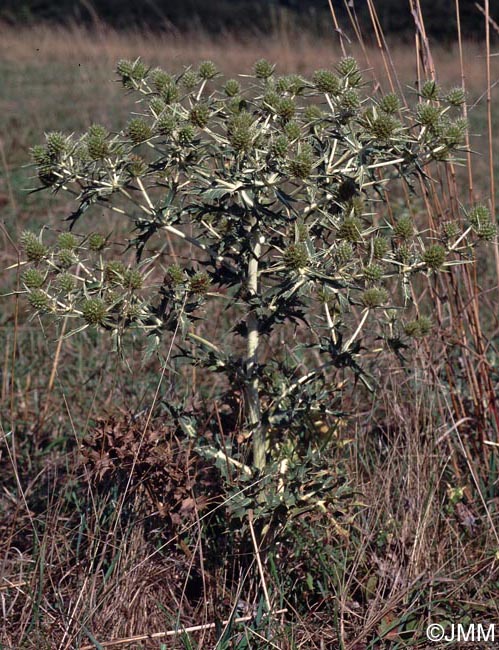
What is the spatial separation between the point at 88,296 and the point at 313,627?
107cm

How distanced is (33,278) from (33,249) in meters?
0.08

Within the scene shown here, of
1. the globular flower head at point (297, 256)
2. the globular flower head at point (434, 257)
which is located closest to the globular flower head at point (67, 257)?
the globular flower head at point (297, 256)

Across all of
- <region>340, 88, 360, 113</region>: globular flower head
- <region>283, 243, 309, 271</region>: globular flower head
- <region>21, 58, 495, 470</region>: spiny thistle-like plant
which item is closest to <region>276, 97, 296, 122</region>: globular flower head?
<region>21, 58, 495, 470</region>: spiny thistle-like plant

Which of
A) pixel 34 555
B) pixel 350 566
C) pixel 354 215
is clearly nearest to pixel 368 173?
pixel 354 215

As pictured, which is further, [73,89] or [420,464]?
[73,89]

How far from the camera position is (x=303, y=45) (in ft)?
37.1

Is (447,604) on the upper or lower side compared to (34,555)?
lower

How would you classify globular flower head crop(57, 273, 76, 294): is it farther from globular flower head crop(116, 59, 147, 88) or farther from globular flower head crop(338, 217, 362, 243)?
globular flower head crop(338, 217, 362, 243)

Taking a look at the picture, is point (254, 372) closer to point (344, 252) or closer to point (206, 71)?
point (344, 252)

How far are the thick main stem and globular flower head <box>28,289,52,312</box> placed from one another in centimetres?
49

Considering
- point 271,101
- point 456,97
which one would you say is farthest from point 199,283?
Answer: point 456,97

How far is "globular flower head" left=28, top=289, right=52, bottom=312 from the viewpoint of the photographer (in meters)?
1.84

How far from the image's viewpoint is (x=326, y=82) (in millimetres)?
1896

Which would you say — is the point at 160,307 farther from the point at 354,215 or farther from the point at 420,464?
the point at 420,464
